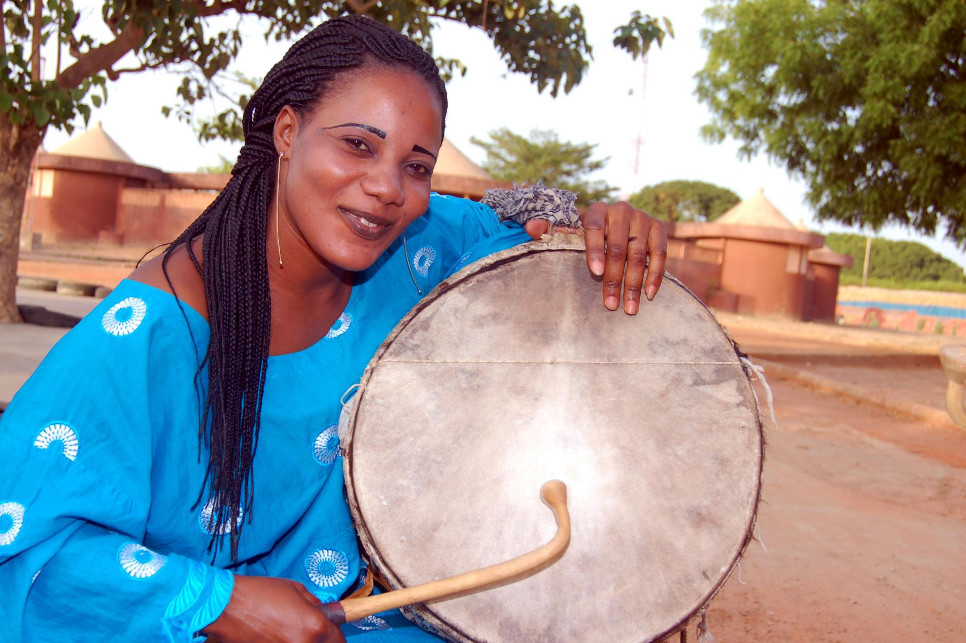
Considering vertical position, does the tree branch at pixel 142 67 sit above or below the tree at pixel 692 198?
below

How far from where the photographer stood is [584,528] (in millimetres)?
1283

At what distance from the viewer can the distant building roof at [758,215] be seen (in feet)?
60.3

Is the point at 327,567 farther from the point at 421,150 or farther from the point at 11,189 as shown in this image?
the point at 11,189

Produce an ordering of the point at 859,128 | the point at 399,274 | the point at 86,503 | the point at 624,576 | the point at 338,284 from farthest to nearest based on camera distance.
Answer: the point at 859,128 < the point at 399,274 < the point at 338,284 < the point at 624,576 < the point at 86,503

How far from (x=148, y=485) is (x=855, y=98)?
1036 cm

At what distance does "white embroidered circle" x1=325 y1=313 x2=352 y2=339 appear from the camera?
148 centimetres

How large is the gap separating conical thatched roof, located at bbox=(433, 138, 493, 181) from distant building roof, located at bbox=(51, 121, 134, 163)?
718 centimetres

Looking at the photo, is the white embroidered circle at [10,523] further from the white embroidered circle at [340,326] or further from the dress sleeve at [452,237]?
the dress sleeve at [452,237]

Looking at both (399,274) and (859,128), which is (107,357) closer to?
(399,274)

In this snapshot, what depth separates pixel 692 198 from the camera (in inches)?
1769

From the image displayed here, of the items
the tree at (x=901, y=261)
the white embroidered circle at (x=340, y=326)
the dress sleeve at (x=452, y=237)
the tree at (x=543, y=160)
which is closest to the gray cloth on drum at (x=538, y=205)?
the dress sleeve at (x=452, y=237)

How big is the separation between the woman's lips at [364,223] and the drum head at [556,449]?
0.16 metres

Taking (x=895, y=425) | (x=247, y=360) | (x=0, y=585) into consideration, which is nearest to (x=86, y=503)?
(x=0, y=585)

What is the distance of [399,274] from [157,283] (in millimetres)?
483
